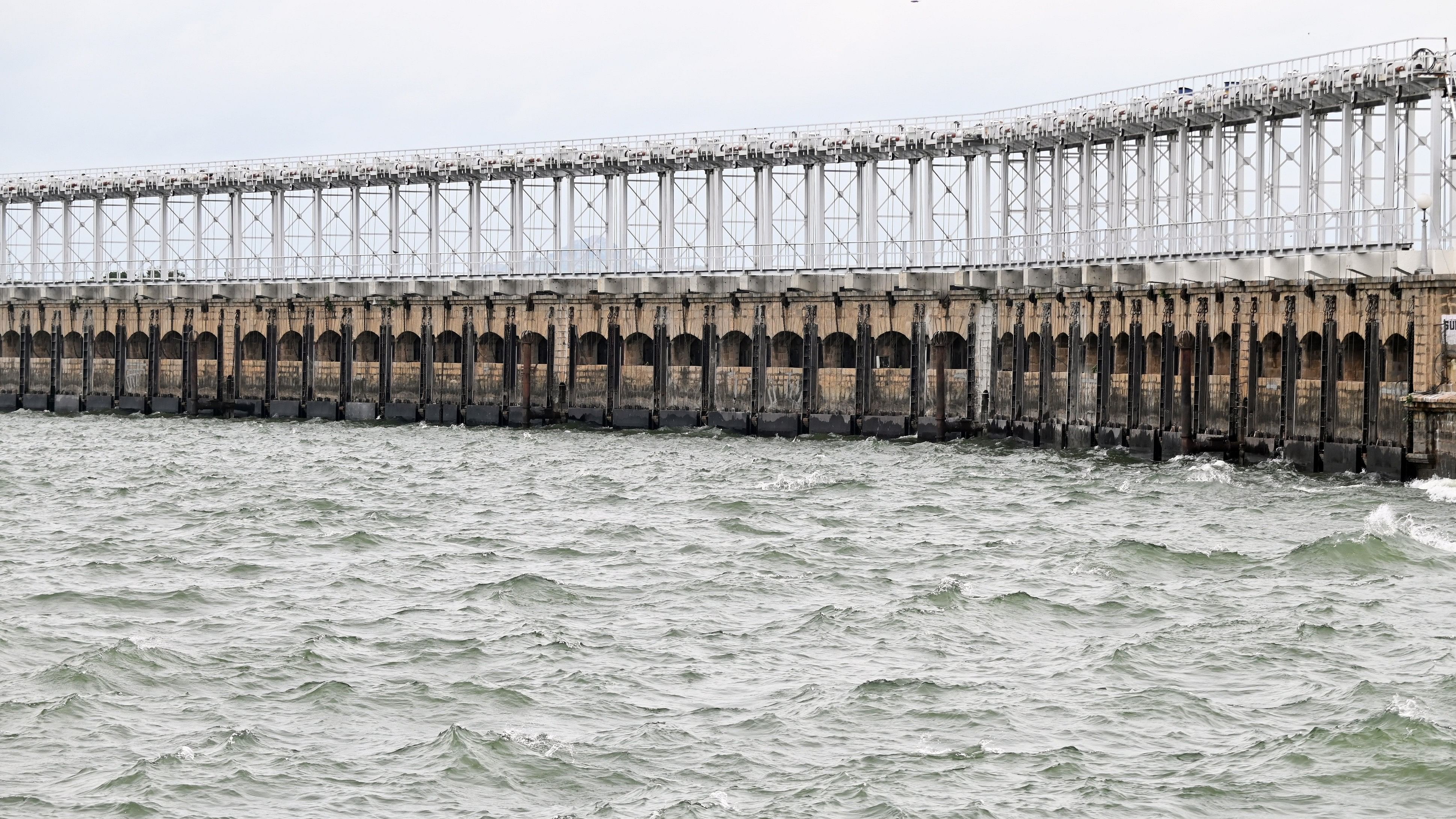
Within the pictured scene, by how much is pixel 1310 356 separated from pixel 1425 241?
401cm

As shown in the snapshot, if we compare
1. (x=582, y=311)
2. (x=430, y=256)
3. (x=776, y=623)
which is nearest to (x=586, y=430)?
(x=582, y=311)

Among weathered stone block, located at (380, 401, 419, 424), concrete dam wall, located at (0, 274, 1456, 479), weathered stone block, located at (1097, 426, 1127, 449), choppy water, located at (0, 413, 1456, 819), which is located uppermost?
concrete dam wall, located at (0, 274, 1456, 479)

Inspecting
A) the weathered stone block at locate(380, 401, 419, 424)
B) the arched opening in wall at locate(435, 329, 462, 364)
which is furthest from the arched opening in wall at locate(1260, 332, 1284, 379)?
the weathered stone block at locate(380, 401, 419, 424)

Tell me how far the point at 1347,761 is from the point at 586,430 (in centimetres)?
5324

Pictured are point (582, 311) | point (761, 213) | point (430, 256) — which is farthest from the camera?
point (430, 256)

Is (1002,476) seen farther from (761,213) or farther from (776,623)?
(761,213)

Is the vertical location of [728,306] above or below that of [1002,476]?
above

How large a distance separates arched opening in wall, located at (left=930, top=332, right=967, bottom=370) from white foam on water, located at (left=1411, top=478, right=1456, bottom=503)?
2445 cm

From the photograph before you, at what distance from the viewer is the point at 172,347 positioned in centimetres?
8775

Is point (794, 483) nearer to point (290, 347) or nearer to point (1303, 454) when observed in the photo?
point (1303, 454)

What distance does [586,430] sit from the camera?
236ft

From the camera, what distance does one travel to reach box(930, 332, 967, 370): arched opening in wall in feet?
215

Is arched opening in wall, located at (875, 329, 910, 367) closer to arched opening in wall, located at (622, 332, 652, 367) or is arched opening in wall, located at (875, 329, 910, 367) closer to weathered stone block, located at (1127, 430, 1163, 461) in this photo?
arched opening in wall, located at (622, 332, 652, 367)

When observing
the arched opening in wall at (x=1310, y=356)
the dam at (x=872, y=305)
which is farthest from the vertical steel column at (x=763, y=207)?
the arched opening in wall at (x=1310, y=356)
